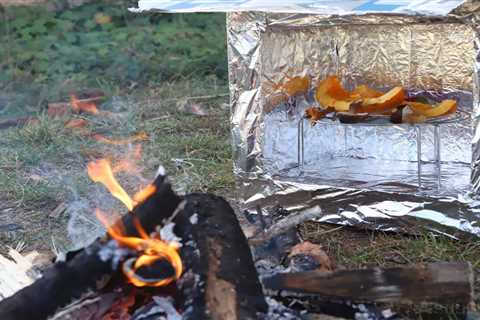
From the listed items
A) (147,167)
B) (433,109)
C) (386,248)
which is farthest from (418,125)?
(147,167)

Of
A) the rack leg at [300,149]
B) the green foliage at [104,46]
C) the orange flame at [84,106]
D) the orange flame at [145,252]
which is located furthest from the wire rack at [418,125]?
the green foliage at [104,46]

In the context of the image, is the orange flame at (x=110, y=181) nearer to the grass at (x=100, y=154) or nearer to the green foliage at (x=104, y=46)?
the grass at (x=100, y=154)

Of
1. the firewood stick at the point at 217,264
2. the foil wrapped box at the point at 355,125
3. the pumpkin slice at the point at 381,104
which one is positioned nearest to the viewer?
the firewood stick at the point at 217,264

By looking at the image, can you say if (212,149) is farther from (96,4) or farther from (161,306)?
(96,4)

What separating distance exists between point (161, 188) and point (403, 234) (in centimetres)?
125

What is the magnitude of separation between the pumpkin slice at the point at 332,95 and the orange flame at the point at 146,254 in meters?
1.36

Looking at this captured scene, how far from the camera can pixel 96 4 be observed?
22.0 feet

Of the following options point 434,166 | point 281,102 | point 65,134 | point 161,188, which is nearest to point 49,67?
point 65,134

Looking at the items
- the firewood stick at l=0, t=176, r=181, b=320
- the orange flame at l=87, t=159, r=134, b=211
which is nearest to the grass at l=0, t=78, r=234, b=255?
the orange flame at l=87, t=159, r=134, b=211

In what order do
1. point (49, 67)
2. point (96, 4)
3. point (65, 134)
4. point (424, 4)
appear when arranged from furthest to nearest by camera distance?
1. point (96, 4)
2. point (49, 67)
3. point (65, 134)
4. point (424, 4)

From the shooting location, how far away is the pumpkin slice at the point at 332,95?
3174 millimetres

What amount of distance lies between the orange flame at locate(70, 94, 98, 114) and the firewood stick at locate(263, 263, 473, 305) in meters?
3.30

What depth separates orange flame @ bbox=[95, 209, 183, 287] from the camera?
2.00m

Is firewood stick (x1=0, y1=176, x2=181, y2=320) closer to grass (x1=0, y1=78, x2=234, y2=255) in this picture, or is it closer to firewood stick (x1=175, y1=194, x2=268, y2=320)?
firewood stick (x1=175, y1=194, x2=268, y2=320)
